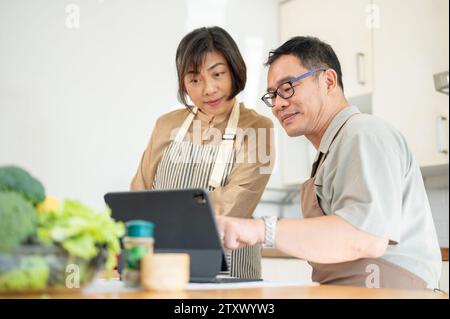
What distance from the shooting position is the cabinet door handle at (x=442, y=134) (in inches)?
109

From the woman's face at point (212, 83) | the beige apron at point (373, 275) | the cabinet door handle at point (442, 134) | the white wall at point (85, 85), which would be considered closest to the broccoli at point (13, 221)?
the beige apron at point (373, 275)

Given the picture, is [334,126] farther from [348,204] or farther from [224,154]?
[224,154]

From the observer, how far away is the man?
1.10 meters

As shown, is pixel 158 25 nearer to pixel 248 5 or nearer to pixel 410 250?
pixel 248 5

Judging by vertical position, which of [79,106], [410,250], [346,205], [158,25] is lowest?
[410,250]

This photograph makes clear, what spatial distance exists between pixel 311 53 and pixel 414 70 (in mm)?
1514

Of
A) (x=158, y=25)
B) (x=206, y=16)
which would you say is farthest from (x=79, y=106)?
(x=206, y=16)

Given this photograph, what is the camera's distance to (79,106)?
Result: 253 cm

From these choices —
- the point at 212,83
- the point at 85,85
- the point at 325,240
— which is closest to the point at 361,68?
the point at 85,85

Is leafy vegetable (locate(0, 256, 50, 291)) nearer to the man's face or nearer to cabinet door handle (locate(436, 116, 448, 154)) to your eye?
the man's face

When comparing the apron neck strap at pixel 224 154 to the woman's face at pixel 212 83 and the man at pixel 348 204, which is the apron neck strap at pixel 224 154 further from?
the man at pixel 348 204

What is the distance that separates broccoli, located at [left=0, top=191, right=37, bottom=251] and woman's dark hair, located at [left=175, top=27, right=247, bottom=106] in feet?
3.84

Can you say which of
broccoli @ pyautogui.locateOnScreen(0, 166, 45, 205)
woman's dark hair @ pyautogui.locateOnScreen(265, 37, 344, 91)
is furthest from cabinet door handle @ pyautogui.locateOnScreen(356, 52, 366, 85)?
broccoli @ pyautogui.locateOnScreen(0, 166, 45, 205)
